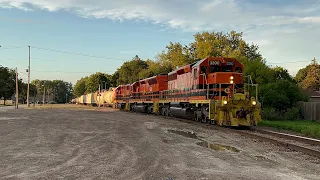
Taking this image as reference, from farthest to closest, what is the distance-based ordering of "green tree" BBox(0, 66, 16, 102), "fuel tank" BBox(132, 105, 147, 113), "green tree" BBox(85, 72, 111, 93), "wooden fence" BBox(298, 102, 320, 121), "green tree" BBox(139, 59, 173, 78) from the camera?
"green tree" BBox(85, 72, 111, 93) → "green tree" BBox(0, 66, 16, 102) → "green tree" BBox(139, 59, 173, 78) → "fuel tank" BBox(132, 105, 147, 113) → "wooden fence" BBox(298, 102, 320, 121)

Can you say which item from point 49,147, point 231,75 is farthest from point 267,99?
point 49,147

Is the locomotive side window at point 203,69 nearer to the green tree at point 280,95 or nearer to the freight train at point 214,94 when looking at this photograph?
the freight train at point 214,94

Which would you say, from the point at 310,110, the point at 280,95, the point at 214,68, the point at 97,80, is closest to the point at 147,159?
the point at 214,68

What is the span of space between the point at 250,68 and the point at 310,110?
10819 mm

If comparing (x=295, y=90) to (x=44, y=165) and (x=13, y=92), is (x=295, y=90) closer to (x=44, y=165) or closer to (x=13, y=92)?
(x=44, y=165)

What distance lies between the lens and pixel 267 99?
33.0 m

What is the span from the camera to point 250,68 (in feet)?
131

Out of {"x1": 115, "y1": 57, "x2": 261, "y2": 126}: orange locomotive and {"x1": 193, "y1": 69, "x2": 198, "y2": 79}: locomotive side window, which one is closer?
{"x1": 115, "y1": 57, "x2": 261, "y2": 126}: orange locomotive

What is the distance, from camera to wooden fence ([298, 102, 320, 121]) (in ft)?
95.7

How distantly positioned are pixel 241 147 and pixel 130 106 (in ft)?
113

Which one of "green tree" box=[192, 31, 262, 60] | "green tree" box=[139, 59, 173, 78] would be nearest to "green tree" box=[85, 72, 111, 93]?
"green tree" box=[139, 59, 173, 78]

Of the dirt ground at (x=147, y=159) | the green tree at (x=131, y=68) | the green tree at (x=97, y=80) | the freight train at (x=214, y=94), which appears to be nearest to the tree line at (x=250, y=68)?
the green tree at (x=131, y=68)

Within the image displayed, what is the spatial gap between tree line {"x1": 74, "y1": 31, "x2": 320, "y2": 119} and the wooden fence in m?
0.82

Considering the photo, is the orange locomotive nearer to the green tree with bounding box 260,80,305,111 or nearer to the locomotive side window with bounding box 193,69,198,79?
the locomotive side window with bounding box 193,69,198,79
